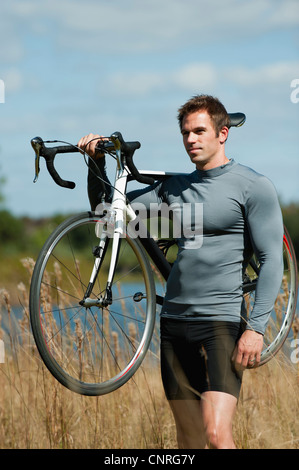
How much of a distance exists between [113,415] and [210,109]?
2.48 m

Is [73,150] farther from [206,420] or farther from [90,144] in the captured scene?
[206,420]

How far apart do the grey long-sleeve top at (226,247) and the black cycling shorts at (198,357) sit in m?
0.06

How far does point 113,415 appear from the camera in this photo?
15.0 ft

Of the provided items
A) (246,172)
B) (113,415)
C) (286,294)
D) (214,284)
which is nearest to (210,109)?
(246,172)

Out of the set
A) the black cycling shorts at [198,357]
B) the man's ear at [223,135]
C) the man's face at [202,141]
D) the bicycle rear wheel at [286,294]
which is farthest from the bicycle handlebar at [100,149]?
the bicycle rear wheel at [286,294]

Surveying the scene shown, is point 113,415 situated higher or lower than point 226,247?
lower

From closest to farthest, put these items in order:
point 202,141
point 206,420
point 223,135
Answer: point 206,420
point 202,141
point 223,135

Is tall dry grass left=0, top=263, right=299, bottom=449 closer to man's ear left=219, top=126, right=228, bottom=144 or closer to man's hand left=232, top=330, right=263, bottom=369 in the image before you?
man's hand left=232, top=330, right=263, bottom=369

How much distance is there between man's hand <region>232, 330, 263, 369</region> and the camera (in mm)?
2867

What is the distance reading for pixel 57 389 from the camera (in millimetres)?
4051

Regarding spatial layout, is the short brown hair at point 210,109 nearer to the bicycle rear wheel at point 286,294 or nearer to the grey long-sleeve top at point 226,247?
the grey long-sleeve top at point 226,247

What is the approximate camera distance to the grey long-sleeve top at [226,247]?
9.55 feet

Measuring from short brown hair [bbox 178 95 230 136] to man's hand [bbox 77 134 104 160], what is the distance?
0.43m
